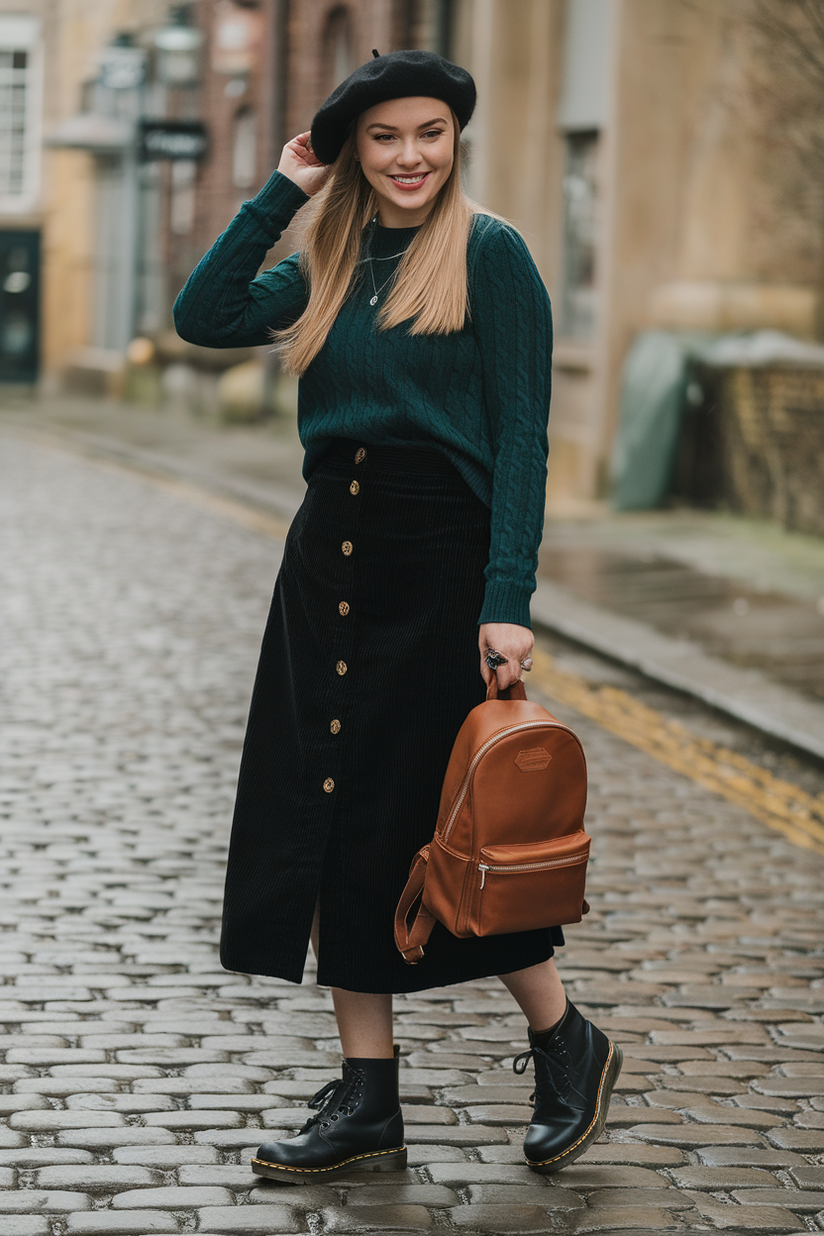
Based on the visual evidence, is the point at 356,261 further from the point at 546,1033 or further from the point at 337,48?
the point at 337,48

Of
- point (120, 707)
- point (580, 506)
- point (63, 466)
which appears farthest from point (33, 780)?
point (63, 466)

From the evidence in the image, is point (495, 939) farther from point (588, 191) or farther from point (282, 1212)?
point (588, 191)

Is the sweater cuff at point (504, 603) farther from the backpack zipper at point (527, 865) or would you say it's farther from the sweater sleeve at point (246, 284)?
the sweater sleeve at point (246, 284)

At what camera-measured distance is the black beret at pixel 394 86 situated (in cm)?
318

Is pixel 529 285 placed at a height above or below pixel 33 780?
above

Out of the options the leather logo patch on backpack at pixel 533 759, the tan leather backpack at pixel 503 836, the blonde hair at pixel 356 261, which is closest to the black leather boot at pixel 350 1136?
the tan leather backpack at pixel 503 836

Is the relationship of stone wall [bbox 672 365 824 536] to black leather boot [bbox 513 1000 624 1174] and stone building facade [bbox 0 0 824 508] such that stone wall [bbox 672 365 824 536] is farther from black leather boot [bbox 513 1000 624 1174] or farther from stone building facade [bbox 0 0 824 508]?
black leather boot [bbox 513 1000 624 1174]

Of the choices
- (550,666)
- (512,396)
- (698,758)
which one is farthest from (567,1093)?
(550,666)

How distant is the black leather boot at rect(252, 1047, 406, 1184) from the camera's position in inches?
132

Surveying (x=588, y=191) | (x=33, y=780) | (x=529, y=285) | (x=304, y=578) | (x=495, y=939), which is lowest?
(x=33, y=780)

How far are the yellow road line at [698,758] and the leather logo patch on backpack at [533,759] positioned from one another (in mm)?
3071

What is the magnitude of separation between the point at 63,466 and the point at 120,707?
1042 centimetres

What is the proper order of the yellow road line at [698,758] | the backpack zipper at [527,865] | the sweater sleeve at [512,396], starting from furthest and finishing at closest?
1. the yellow road line at [698,758]
2. the sweater sleeve at [512,396]
3. the backpack zipper at [527,865]

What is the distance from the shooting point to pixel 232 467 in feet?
58.7
